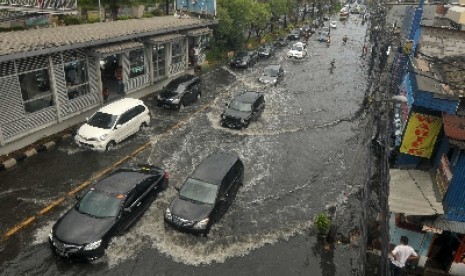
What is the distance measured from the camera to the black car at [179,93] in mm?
27266

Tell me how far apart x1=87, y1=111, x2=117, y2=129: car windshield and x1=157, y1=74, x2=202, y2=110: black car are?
267 inches

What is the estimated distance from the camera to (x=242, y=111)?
2562cm

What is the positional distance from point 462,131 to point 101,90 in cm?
2022

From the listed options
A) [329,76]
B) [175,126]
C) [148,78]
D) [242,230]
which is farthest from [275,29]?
[242,230]

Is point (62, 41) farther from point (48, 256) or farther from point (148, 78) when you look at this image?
point (48, 256)

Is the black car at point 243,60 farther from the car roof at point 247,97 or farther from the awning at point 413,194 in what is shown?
the awning at point 413,194

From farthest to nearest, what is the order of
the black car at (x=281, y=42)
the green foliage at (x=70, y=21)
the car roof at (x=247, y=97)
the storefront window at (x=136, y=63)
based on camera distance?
the black car at (x=281, y=42)
the green foliage at (x=70, y=21)
the storefront window at (x=136, y=63)
the car roof at (x=247, y=97)

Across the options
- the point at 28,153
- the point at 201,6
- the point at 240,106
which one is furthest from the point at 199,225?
the point at 201,6

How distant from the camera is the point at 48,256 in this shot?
1332 centimetres

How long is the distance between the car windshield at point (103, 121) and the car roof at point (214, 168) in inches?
268

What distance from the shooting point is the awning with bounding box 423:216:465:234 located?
38.0 ft

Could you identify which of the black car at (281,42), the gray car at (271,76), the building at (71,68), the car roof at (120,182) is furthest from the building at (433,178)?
the black car at (281,42)

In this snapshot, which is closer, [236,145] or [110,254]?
[110,254]

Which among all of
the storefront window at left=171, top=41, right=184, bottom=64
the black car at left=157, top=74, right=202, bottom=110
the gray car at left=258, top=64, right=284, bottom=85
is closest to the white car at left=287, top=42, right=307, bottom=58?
the gray car at left=258, top=64, right=284, bottom=85
